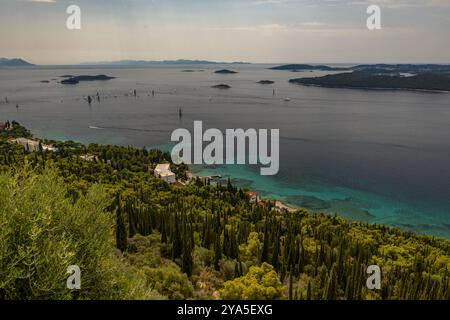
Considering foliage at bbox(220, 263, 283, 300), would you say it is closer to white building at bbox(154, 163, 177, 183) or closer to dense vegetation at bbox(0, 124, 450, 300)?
dense vegetation at bbox(0, 124, 450, 300)

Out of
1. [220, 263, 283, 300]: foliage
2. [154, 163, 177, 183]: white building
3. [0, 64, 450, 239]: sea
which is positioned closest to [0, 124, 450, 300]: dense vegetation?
[220, 263, 283, 300]: foliage

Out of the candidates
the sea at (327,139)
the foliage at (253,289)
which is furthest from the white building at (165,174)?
the foliage at (253,289)

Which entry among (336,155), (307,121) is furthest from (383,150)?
(307,121)

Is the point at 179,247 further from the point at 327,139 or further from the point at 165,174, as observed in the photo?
the point at 327,139

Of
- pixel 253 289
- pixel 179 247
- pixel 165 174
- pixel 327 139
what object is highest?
pixel 327 139

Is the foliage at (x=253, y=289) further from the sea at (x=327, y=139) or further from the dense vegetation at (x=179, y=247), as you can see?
the sea at (x=327, y=139)

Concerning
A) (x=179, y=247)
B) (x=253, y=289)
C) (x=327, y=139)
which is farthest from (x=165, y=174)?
(x=327, y=139)
